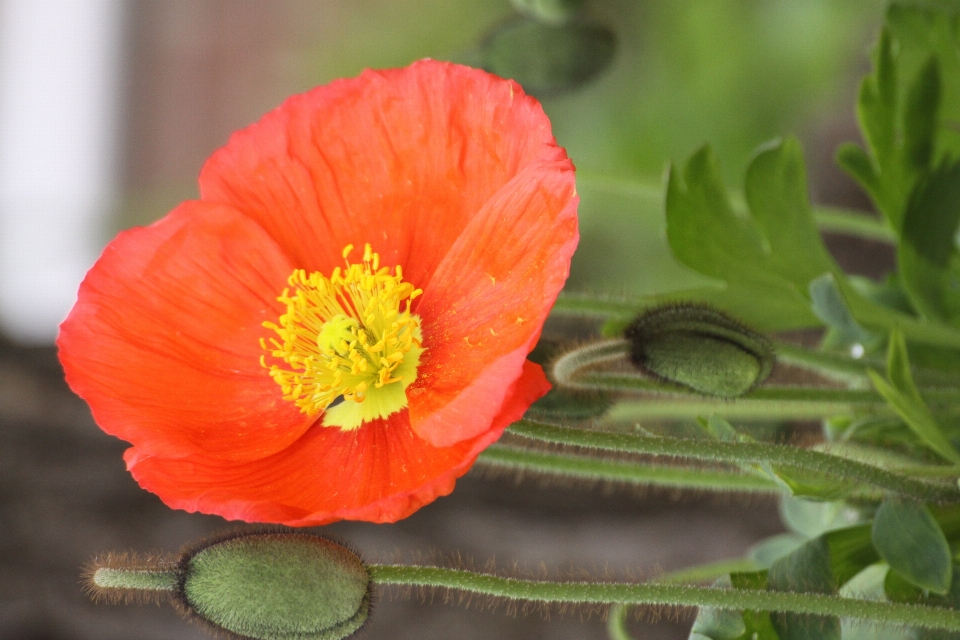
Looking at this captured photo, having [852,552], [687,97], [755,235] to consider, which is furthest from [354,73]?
[852,552]

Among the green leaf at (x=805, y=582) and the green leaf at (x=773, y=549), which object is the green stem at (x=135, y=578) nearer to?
the green leaf at (x=805, y=582)

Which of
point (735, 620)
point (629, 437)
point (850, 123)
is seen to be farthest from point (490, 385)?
point (850, 123)

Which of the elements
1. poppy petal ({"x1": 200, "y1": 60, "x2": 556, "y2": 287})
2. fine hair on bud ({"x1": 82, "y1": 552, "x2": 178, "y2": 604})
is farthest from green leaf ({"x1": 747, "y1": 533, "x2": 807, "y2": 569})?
fine hair on bud ({"x1": 82, "y1": 552, "x2": 178, "y2": 604})

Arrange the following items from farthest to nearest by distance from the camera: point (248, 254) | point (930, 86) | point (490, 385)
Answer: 1. point (930, 86)
2. point (248, 254)
3. point (490, 385)

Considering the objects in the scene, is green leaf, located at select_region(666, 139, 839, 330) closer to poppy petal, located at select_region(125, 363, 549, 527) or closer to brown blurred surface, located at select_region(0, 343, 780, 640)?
poppy petal, located at select_region(125, 363, 549, 527)

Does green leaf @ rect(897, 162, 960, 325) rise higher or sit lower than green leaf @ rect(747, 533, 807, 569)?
higher

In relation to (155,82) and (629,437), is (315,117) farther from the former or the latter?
(155,82)
